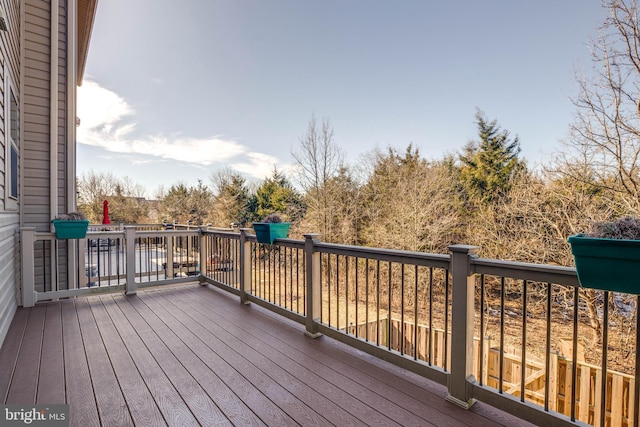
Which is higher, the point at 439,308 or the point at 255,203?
the point at 255,203

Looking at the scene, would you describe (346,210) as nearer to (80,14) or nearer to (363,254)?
(80,14)

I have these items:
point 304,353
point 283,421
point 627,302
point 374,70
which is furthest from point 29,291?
point 374,70

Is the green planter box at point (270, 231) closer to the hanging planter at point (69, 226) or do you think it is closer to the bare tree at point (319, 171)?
the hanging planter at point (69, 226)

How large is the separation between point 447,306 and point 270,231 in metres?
1.97

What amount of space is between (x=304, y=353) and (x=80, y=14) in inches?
280

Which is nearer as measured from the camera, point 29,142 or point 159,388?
point 159,388

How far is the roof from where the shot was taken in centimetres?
527

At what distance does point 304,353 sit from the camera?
2660 millimetres

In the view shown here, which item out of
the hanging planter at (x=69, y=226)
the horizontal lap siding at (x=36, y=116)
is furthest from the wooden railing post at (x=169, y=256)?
the horizontal lap siding at (x=36, y=116)

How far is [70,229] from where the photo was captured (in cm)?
410

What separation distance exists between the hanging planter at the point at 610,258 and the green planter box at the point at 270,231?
2644 millimetres

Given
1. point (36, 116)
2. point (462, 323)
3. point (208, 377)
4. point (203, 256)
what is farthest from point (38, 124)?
point (462, 323)

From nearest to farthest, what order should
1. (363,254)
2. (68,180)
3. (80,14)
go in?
(363,254) < (68,180) < (80,14)

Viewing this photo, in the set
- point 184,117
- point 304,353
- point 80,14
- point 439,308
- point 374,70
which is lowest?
point 439,308
